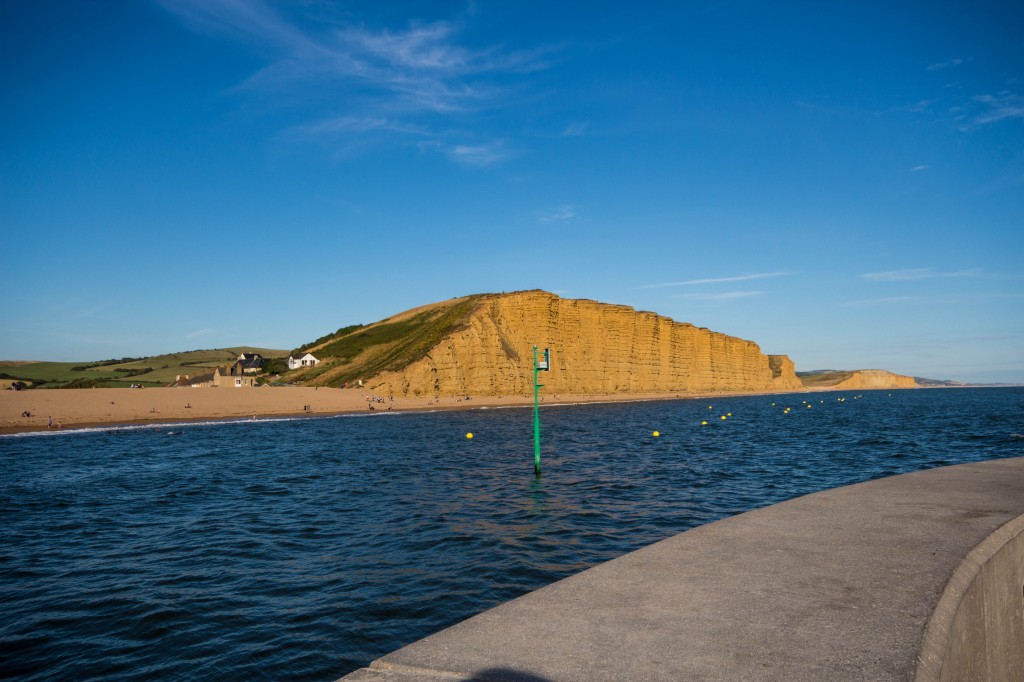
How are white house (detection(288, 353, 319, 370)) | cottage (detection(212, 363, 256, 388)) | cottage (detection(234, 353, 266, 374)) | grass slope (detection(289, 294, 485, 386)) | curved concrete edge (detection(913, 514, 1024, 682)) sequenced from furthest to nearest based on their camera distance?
cottage (detection(234, 353, 266, 374)) < white house (detection(288, 353, 319, 370)) < cottage (detection(212, 363, 256, 388)) < grass slope (detection(289, 294, 485, 386)) < curved concrete edge (detection(913, 514, 1024, 682))

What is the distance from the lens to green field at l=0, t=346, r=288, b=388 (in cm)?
11034

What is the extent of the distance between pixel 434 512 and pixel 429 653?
457 inches

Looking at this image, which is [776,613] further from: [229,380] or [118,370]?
[118,370]

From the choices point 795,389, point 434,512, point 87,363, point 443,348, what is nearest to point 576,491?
point 434,512

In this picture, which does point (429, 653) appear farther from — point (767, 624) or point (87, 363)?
point (87, 363)

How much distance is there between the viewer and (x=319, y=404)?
2901 inches

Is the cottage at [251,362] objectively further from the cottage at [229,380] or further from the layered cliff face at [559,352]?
the layered cliff face at [559,352]

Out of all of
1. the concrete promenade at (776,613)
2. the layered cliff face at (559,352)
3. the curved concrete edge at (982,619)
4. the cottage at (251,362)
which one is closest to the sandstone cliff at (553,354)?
the layered cliff face at (559,352)

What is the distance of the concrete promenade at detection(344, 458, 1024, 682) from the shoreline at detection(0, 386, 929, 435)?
55.0 meters

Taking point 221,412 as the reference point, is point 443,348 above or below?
above

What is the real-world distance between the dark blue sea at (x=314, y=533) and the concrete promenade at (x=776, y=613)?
10.6ft

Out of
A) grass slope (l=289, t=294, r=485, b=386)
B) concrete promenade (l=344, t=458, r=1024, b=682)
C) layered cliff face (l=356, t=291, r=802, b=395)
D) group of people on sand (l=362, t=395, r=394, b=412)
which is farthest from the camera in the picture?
grass slope (l=289, t=294, r=485, b=386)

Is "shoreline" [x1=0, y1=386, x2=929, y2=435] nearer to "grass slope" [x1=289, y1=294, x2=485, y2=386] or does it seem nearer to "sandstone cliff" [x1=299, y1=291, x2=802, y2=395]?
"sandstone cliff" [x1=299, y1=291, x2=802, y2=395]

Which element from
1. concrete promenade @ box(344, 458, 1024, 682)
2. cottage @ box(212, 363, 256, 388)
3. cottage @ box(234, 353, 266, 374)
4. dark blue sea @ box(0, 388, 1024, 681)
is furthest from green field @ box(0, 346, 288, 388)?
concrete promenade @ box(344, 458, 1024, 682)
